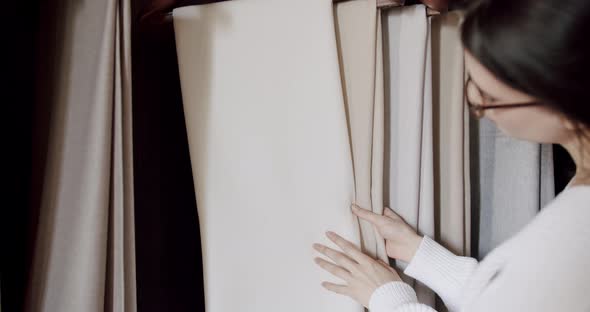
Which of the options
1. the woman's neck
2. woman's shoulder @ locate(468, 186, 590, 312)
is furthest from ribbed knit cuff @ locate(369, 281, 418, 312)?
the woman's neck

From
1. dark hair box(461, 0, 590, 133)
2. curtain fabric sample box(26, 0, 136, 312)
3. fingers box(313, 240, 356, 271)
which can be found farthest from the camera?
fingers box(313, 240, 356, 271)

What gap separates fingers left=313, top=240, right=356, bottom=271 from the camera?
0.58 m

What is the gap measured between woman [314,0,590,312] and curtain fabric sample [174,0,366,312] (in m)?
0.09

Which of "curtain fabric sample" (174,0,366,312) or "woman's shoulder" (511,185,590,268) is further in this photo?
"curtain fabric sample" (174,0,366,312)

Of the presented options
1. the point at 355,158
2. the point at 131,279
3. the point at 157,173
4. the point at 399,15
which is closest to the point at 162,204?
the point at 157,173

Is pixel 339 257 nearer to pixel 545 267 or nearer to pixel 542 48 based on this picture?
pixel 545 267

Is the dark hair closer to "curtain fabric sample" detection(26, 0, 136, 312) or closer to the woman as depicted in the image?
the woman

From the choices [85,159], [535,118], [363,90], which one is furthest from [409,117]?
[85,159]

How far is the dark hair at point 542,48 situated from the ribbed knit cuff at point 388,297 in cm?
28

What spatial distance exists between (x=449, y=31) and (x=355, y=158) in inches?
8.4

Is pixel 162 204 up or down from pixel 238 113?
down

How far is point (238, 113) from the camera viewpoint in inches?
23.7

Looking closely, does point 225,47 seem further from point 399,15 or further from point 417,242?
point 417,242

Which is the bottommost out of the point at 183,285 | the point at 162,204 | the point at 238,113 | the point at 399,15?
the point at 183,285
